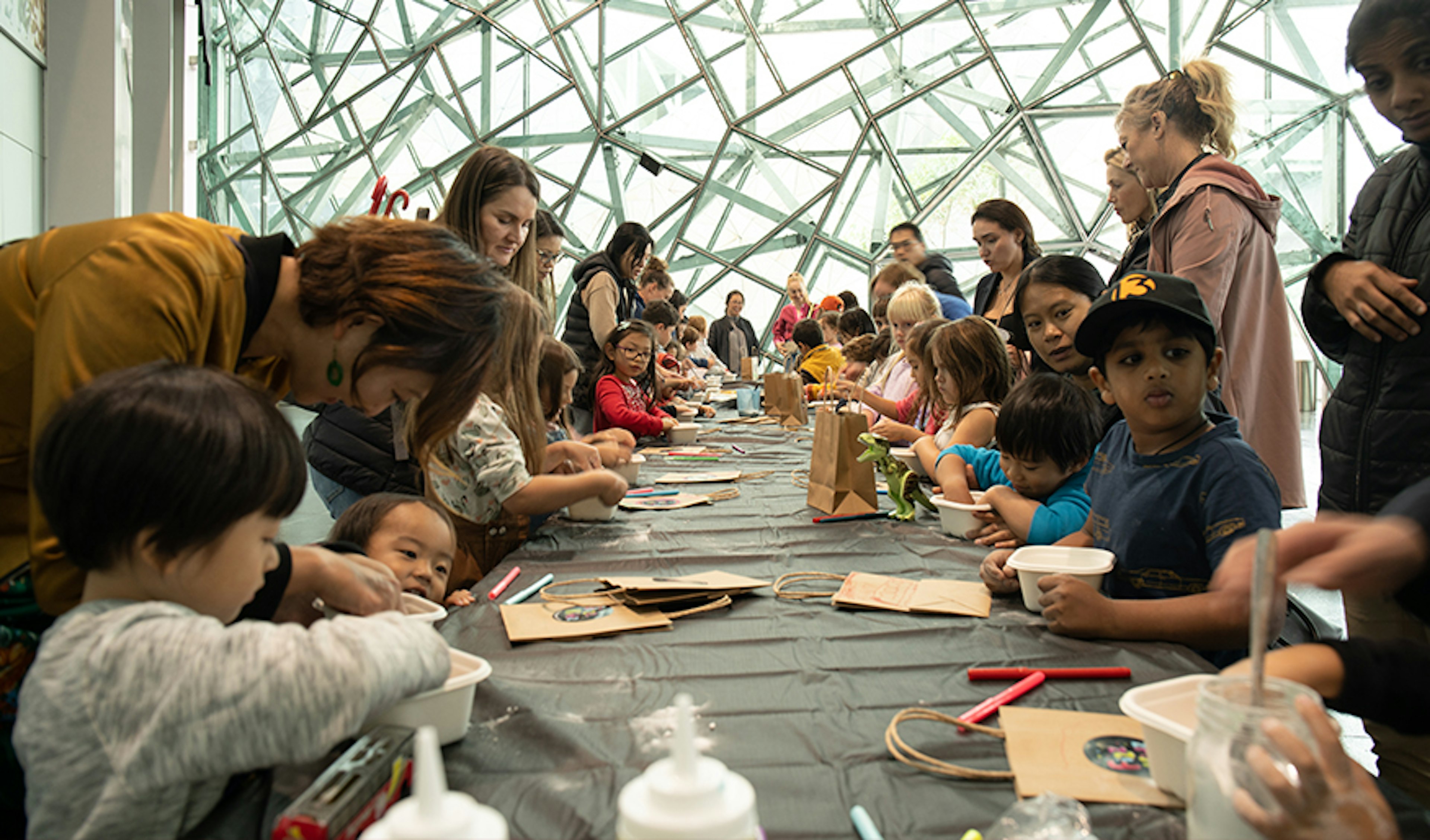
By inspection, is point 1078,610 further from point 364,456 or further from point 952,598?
point 364,456

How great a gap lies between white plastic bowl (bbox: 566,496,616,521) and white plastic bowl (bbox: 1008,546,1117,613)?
1083 mm

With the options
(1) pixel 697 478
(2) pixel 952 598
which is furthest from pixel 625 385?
(2) pixel 952 598

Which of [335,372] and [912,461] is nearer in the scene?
[335,372]

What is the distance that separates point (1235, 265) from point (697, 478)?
172 centimetres

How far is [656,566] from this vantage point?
1.74 metres

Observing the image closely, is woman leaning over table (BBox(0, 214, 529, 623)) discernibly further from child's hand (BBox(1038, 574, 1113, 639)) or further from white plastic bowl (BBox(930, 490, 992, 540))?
white plastic bowl (BBox(930, 490, 992, 540))

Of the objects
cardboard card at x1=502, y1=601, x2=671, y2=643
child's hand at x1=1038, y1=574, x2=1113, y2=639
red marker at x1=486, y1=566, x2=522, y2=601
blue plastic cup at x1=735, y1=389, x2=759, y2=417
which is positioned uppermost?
child's hand at x1=1038, y1=574, x2=1113, y2=639

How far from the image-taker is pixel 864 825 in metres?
0.74

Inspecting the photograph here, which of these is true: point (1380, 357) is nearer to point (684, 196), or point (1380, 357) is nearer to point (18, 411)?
point (18, 411)

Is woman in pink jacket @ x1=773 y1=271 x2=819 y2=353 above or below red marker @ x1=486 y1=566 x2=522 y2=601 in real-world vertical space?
above

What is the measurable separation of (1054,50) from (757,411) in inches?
280

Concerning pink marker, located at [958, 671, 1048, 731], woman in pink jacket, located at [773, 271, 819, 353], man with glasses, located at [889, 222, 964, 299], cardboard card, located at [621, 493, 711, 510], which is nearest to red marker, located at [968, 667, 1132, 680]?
pink marker, located at [958, 671, 1048, 731]

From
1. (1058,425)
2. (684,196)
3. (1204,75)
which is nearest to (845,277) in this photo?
(684,196)

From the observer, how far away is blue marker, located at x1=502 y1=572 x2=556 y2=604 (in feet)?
4.79
